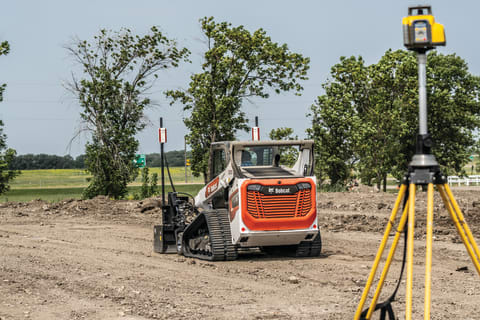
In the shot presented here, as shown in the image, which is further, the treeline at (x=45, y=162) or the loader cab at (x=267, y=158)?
the treeline at (x=45, y=162)

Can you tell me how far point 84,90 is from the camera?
28734 mm

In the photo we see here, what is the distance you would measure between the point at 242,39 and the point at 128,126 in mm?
6234

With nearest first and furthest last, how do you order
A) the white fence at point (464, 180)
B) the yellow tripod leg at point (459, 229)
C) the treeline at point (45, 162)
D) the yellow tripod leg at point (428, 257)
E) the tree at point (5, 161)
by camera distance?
the yellow tripod leg at point (428, 257)
the yellow tripod leg at point (459, 229)
the tree at point (5, 161)
the white fence at point (464, 180)
the treeline at point (45, 162)

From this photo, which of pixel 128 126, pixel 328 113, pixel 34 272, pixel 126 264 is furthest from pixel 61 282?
pixel 328 113

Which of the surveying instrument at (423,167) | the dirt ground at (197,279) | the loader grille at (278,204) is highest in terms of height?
the surveying instrument at (423,167)

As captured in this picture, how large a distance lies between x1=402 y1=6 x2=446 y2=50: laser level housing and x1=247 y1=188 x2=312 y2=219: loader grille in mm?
7354

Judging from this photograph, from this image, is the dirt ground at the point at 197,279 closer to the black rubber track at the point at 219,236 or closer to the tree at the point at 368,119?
the black rubber track at the point at 219,236

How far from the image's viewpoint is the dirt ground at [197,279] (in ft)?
27.1

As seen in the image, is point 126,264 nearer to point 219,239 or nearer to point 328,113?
point 219,239

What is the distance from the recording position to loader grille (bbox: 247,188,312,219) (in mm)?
11852

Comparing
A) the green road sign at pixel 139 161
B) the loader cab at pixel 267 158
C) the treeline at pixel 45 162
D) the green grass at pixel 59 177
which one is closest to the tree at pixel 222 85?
the green road sign at pixel 139 161

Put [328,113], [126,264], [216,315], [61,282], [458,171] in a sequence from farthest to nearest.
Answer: [458,171]
[328,113]
[126,264]
[61,282]
[216,315]

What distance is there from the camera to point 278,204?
39.3 ft

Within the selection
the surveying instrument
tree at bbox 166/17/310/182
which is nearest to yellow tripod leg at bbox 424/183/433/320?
the surveying instrument
